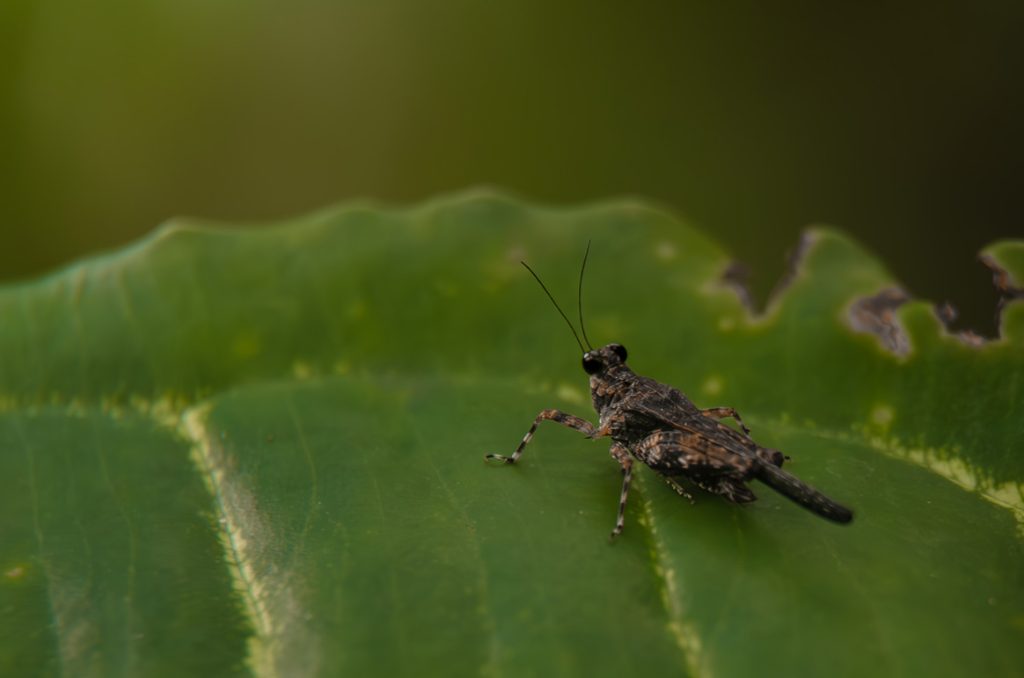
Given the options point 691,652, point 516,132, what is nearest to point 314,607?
point 691,652

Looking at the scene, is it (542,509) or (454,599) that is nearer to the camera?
(454,599)

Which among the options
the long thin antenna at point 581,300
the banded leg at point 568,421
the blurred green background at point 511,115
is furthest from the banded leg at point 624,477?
the blurred green background at point 511,115

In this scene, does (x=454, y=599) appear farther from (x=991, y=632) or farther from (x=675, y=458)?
(x=991, y=632)

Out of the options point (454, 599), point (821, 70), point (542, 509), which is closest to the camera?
point (454, 599)

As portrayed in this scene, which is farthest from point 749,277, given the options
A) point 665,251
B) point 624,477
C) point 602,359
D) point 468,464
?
point 468,464

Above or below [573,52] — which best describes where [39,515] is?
below

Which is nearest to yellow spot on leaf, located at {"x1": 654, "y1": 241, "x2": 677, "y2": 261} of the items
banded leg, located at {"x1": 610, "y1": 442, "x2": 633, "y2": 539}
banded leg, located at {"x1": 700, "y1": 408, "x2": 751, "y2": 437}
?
banded leg, located at {"x1": 700, "y1": 408, "x2": 751, "y2": 437}
